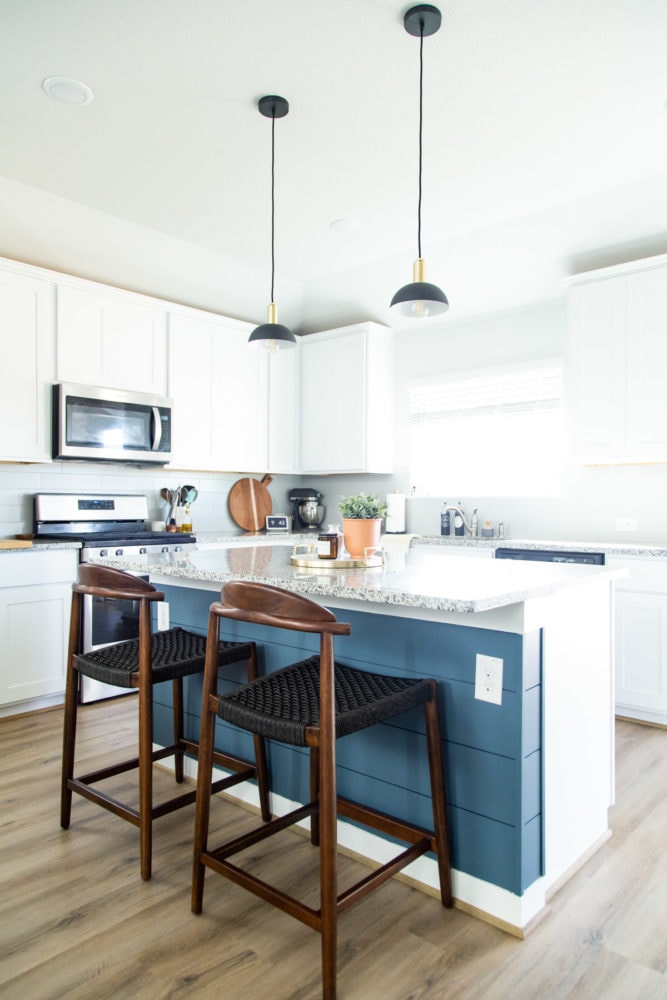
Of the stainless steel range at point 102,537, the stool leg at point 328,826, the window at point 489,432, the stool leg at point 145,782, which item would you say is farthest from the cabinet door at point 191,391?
the stool leg at point 328,826

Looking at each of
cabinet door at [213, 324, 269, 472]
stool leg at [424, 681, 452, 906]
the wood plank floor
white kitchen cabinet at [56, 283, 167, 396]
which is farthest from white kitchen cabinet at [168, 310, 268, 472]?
stool leg at [424, 681, 452, 906]

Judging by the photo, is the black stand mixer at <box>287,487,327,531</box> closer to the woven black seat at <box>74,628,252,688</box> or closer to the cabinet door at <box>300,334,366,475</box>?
the cabinet door at <box>300,334,366,475</box>

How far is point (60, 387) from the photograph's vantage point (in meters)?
3.85

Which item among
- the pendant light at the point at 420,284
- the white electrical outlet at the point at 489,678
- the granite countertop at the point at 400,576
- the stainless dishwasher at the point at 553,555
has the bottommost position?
the white electrical outlet at the point at 489,678

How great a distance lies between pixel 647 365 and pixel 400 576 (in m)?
2.48

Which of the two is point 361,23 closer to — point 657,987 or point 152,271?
point 152,271

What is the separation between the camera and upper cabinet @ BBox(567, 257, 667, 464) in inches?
144

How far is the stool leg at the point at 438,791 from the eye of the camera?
1.84 m

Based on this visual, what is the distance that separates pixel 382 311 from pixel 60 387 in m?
2.48

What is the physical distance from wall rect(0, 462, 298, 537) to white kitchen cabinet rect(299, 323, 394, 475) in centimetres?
62

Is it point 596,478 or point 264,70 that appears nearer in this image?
point 264,70

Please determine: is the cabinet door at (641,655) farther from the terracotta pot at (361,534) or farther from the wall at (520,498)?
the terracotta pot at (361,534)

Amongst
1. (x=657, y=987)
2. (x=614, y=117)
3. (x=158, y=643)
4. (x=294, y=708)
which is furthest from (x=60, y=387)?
(x=657, y=987)

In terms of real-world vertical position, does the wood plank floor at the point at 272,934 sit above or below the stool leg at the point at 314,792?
below
